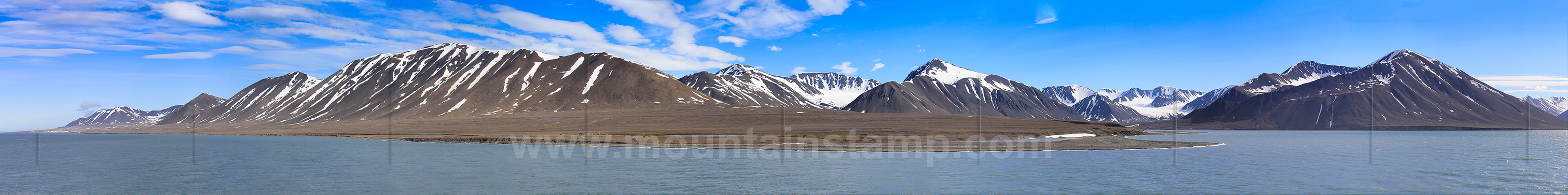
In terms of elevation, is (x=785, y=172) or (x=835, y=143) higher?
(x=785, y=172)

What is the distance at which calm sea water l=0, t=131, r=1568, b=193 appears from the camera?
44500 millimetres

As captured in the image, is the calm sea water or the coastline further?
the coastline

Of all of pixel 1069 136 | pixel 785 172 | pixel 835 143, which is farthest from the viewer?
pixel 1069 136

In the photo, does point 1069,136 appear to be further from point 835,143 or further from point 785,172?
point 785,172

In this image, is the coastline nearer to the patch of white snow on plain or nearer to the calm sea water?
the patch of white snow on plain

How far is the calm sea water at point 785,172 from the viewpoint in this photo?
44500 millimetres

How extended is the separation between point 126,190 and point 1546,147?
538 ft

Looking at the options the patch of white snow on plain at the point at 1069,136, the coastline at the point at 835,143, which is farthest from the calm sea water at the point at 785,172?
the patch of white snow on plain at the point at 1069,136

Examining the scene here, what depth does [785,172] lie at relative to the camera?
185ft

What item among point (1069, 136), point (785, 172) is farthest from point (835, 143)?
point (1069, 136)

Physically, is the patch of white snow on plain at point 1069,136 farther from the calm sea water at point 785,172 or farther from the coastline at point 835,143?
the calm sea water at point 785,172

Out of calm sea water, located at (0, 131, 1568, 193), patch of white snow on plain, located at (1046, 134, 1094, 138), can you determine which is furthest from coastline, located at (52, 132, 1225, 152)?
calm sea water, located at (0, 131, 1568, 193)

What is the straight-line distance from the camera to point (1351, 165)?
212 ft

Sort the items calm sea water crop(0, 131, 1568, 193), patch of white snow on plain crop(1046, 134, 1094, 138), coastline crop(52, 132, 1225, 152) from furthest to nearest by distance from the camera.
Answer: patch of white snow on plain crop(1046, 134, 1094, 138), coastline crop(52, 132, 1225, 152), calm sea water crop(0, 131, 1568, 193)
